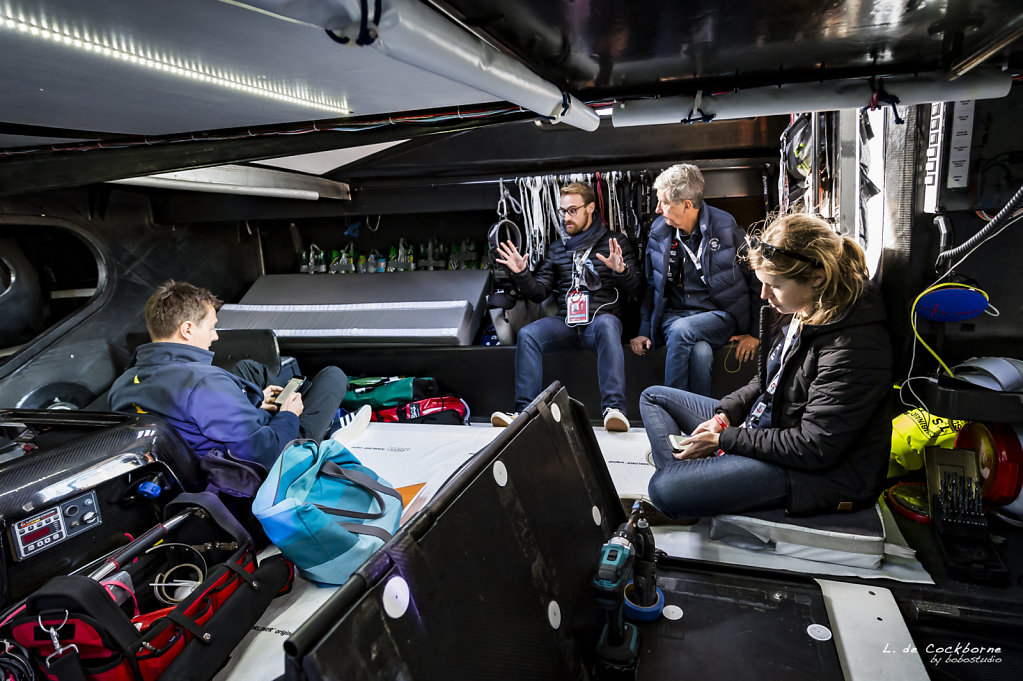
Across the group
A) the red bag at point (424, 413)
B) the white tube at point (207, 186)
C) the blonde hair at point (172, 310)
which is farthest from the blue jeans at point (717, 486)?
the white tube at point (207, 186)

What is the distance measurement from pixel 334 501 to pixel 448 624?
1.24 m

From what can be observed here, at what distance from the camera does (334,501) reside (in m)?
1.98

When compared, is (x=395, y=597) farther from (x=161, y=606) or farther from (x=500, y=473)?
(x=161, y=606)

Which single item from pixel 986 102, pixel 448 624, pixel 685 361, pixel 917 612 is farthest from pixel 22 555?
pixel 986 102

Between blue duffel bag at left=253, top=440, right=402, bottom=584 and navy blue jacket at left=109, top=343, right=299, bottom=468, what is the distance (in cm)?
30

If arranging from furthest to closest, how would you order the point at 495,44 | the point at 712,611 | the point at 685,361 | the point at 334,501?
the point at 685,361, the point at 334,501, the point at 712,611, the point at 495,44

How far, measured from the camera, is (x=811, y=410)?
5.75ft

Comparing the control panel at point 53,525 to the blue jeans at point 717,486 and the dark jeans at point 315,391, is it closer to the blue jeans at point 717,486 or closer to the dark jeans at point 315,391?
the dark jeans at point 315,391

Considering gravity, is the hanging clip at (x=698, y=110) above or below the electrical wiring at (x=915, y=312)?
above

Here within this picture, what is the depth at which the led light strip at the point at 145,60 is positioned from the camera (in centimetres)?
106

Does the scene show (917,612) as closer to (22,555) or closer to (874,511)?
(874,511)

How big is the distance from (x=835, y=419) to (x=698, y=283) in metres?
1.90

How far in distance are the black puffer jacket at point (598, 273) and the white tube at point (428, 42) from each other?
8.19 ft

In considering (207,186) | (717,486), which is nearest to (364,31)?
(717,486)
